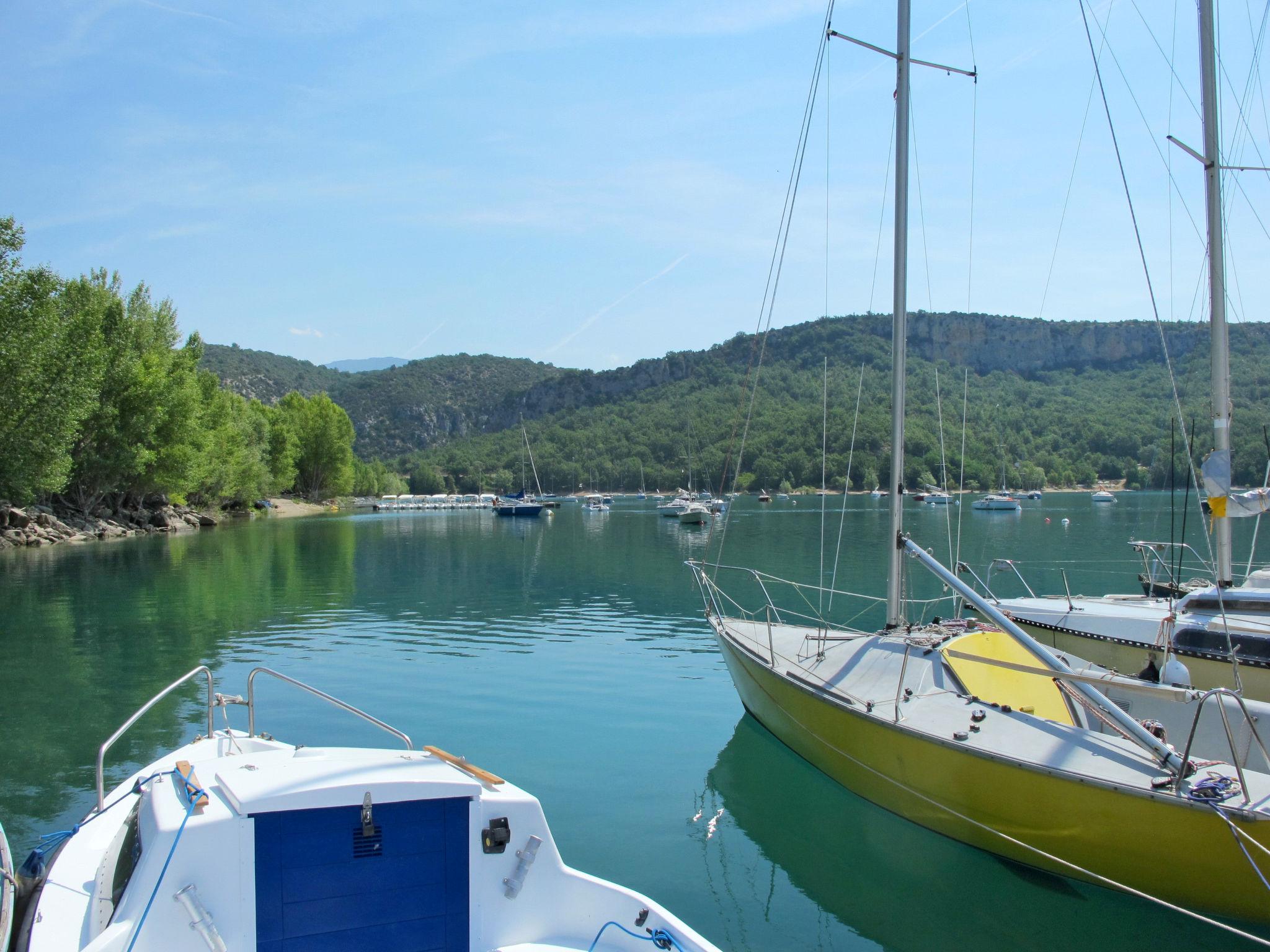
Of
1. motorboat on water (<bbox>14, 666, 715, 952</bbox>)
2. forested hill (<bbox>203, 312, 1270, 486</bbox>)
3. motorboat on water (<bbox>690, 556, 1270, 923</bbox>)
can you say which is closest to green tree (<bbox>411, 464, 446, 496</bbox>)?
forested hill (<bbox>203, 312, 1270, 486</bbox>)

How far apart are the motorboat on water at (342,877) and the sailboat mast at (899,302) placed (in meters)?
7.31

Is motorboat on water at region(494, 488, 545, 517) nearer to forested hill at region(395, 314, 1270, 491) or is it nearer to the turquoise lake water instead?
forested hill at region(395, 314, 1270, 491)

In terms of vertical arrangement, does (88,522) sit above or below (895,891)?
above

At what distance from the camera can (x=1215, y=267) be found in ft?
40.7

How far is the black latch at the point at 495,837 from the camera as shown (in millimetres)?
4695

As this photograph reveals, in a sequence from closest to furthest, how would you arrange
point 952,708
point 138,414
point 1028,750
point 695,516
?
point 1028,750, point 952,708, point 138,414, point 695,516

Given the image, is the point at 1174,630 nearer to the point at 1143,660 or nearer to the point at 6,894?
the point at 1143,660

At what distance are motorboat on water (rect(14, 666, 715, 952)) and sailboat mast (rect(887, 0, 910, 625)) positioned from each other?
731cm

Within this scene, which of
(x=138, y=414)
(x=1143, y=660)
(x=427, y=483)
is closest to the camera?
(x=1143, y=660)

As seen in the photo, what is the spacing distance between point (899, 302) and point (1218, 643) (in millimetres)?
5896

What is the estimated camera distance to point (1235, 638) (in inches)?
417

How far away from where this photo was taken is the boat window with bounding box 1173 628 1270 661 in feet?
33.9

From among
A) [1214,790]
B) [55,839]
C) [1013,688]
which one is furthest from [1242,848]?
[55,839]

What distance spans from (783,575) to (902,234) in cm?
2185
